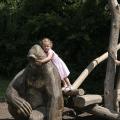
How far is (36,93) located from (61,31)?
6385 millimetres

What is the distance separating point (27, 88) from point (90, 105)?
1469mm

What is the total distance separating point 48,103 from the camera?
8.32m

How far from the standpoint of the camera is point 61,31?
1470cm

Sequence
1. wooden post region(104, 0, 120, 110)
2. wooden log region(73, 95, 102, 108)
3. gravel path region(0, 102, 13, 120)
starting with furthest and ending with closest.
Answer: gravel path region(0, 102, 13, 120), wooden post region(104, 0, 120, 110), wooden log region(73, 95, 102, 108)

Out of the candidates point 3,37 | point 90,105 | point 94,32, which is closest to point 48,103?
point 90,105

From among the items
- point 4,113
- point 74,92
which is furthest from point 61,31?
point 74,92

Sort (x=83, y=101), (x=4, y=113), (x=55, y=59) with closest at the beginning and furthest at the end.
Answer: (x=83, y=101), (x=55, y=59), (x=4, y=113)

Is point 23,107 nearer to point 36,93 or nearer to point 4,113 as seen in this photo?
point 36,93

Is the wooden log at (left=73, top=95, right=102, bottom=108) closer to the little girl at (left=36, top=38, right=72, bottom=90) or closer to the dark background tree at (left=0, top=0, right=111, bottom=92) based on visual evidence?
the little girl at (left=36, top=38, right=72, bottom=90)

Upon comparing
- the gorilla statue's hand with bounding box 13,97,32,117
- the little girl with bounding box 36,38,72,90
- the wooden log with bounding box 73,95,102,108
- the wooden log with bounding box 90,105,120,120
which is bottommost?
the wooden log with bounding box 90,105,120,120

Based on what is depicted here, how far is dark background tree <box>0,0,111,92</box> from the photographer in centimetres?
1404

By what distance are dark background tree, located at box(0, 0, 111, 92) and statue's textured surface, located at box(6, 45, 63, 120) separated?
551cm

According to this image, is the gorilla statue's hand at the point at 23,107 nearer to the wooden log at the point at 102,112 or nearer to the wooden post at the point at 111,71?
the wooden log at the point at 102,112

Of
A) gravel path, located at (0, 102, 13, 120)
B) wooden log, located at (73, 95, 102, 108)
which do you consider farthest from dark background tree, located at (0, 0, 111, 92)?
wooden log, located at (73, 95, 102, 108)
